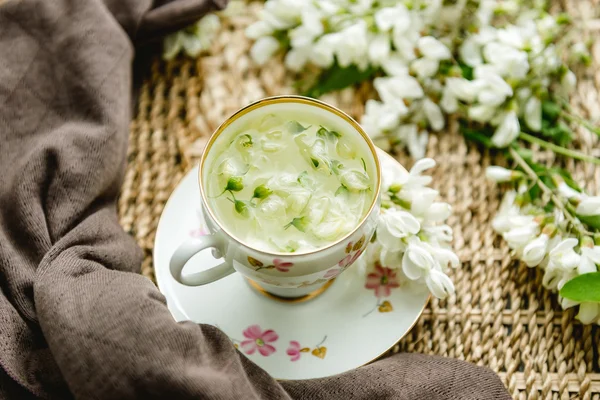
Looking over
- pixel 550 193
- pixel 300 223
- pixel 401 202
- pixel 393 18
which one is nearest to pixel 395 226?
pixel 401 202

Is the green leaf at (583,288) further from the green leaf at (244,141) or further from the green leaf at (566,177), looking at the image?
the green leaf at (244,141)

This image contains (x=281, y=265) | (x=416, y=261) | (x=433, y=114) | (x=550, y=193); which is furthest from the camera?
(x=433, y=114)

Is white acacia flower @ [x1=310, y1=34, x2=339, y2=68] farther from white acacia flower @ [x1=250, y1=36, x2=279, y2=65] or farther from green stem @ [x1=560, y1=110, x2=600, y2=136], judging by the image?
green stem @ [x1=560, y1=110, x2=600, y2=136]

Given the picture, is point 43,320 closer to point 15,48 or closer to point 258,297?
point 258,297

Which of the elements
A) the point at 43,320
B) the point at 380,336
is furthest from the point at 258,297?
the point at 43,320

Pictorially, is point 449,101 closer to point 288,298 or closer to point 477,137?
point 477,137

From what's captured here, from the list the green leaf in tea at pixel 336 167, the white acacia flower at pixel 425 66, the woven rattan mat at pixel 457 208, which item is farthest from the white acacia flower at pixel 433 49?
the green leaf in tea at pixel 336 167

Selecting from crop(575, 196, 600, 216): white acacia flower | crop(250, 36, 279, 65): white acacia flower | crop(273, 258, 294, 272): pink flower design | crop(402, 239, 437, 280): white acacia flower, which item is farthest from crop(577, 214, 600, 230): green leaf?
crop(250, 36, 279, 65): white acacia flower
